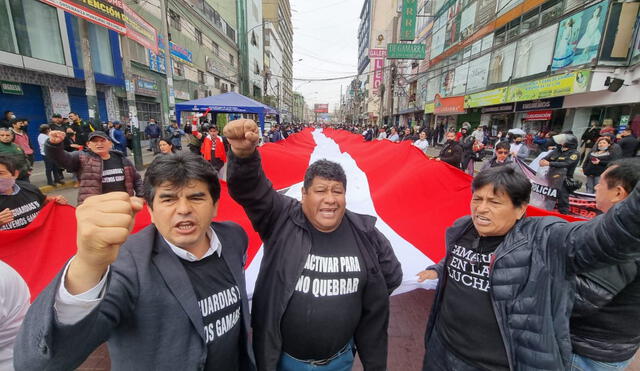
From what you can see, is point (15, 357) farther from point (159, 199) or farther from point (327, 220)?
point (327, 220)

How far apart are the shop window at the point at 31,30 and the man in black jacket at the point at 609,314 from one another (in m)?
17.3

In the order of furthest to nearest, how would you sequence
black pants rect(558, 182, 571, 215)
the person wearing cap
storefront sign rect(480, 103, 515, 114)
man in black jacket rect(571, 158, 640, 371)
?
storefront sign rect(480, 103, 515, 114), black pants rect(558, 182, 571, 215), the person wearing cap, man in black jacket rect(571, 158, 640, 371)

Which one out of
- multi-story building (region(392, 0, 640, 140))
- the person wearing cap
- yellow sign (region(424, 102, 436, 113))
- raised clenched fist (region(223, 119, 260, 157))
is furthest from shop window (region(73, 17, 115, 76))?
yellow sign (region(424, 102, 436, 113))

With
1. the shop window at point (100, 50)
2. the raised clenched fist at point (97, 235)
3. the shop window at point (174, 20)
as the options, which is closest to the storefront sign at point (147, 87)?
the shop window at point (100, 50)

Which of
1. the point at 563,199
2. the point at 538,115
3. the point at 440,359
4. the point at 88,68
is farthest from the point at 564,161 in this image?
the point at 88,68

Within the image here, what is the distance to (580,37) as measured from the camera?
458 inches

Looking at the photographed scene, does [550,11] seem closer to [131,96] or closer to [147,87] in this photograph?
[131,96]

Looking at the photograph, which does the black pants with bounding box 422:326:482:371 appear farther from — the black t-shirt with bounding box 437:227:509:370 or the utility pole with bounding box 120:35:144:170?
the utility pole with bounding box 120:35:144:170

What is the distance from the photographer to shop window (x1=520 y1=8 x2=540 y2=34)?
47.5 ft

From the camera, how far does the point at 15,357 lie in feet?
2.84

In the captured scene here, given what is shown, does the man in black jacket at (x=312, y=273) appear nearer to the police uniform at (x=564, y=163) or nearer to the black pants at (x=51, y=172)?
the police uniform at (x=564, y=163)

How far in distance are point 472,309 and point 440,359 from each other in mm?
487

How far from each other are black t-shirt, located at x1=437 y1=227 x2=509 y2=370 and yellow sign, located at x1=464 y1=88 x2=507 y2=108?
59.3ft

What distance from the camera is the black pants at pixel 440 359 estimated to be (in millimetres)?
1763
